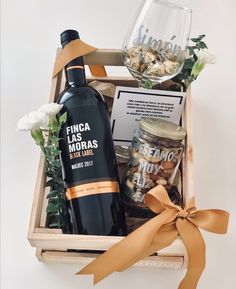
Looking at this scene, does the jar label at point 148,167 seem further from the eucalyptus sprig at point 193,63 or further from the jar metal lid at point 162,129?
the eucalyptus sprig at point 193,63

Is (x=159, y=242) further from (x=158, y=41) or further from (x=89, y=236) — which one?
(x=158, y=41)

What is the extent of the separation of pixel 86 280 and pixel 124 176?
0.20 meters

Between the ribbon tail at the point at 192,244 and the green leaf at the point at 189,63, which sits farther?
the green leaf at the point at 189,63

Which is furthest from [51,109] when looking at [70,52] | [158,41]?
[158,41]

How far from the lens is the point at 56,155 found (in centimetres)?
85

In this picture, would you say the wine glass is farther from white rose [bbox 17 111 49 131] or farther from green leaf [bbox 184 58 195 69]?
white rose [bbox 17 111 49 131]

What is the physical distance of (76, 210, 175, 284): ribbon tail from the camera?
2.55 ft

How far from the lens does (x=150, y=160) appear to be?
861mm

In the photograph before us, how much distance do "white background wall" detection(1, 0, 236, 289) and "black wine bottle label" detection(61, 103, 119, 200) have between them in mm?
193

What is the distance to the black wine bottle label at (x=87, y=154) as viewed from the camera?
2.70 ft

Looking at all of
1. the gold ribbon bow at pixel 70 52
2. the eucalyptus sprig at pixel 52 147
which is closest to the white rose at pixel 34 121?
the eucalyptus sprig at pixel 52 147

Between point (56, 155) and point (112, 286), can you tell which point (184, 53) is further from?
→ point (112, 286)

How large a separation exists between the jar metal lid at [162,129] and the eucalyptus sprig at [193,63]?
14 centimetres

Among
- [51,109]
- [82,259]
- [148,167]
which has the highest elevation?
[51,109]
